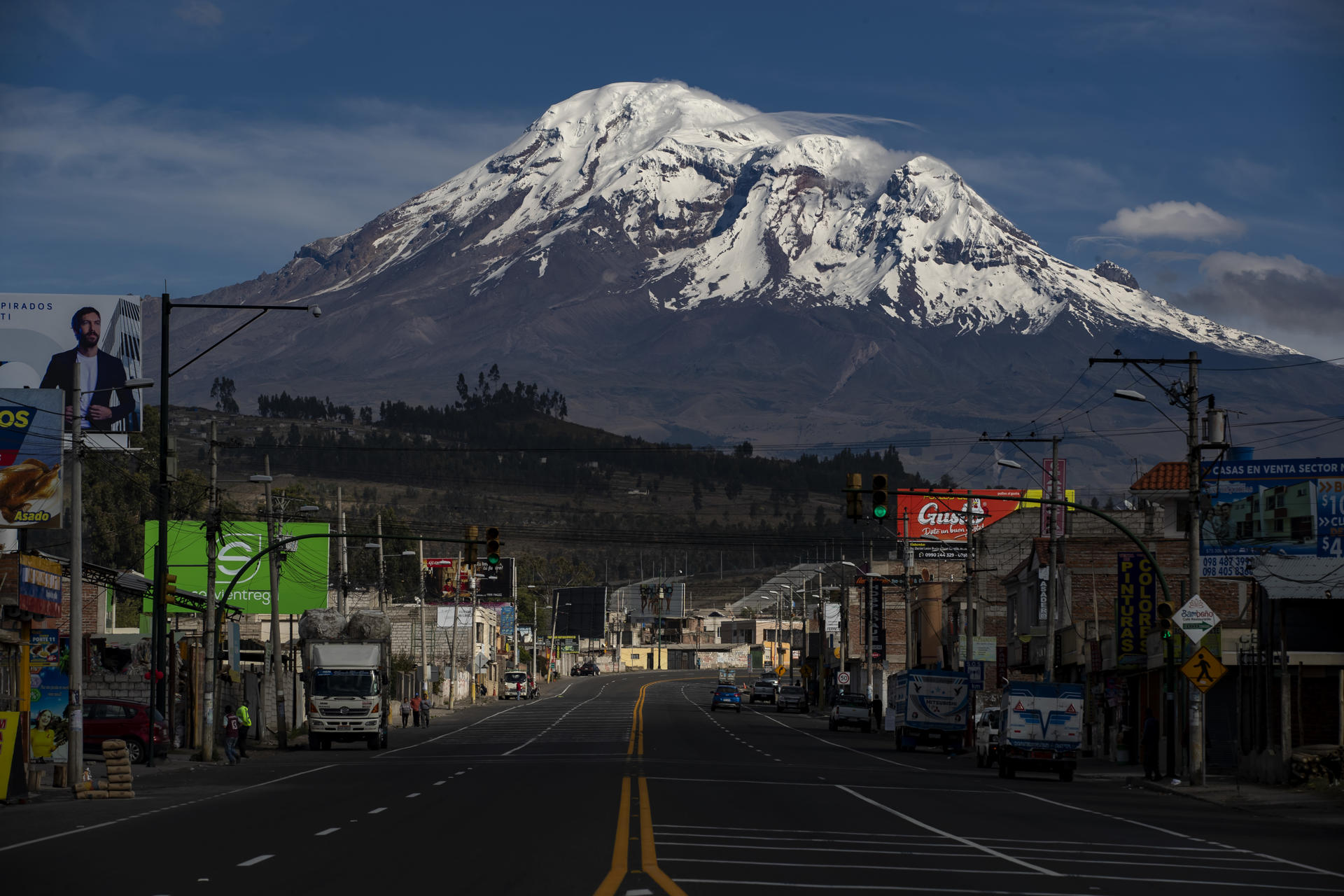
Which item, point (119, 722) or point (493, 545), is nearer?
point (493, 545)

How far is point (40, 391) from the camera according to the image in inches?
2283

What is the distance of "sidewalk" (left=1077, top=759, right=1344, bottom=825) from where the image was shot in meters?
32.6

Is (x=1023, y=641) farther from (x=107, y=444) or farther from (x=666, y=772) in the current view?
(x=107, y=444)

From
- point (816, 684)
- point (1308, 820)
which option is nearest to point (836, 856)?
point (1308, 820)

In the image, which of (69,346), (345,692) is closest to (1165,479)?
(345,692)

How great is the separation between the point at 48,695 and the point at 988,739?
28.8 metres

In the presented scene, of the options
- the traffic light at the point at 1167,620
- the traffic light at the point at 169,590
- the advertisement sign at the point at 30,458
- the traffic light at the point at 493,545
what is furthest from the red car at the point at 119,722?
the traffic light at the point at 1167,620

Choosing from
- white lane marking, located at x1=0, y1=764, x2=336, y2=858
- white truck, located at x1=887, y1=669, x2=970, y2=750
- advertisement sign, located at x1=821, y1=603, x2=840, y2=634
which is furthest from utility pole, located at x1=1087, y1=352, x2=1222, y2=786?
advertisement sign, located at x1=821, y1=603, x2=840, y2=634

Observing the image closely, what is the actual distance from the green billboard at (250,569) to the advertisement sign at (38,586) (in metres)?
42.1

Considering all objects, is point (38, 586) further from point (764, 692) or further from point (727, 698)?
point (764, 692)

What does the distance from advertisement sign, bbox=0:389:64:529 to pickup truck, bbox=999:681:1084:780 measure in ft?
95.3

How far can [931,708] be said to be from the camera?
62.4 metres

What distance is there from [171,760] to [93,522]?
90.2m

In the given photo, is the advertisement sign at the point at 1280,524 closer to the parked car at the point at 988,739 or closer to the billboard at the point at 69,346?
the parked car at the point at 988,739
